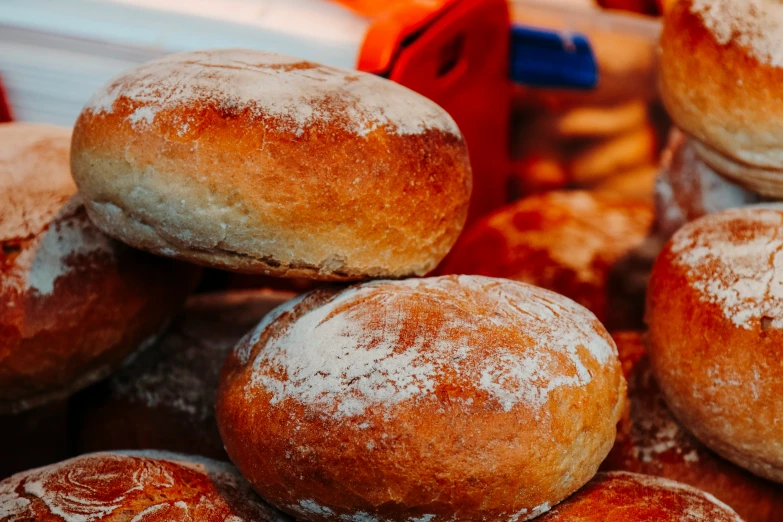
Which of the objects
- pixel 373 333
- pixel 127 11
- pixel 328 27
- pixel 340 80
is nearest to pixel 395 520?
pixel 373 333

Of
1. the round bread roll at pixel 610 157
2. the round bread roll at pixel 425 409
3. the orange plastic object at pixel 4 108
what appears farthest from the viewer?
the round bread roll at pixel 610 157

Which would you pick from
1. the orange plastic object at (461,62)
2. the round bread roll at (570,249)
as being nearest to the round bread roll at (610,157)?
the orange plastic object at (461,62)

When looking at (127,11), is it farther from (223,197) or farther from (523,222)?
(523,222)

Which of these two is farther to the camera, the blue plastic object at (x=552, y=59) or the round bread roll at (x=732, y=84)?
the blue plastic object at (x=552, y=59)

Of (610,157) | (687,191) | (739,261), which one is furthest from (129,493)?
(610,157)

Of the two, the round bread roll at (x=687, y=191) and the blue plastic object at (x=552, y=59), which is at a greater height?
the blue plastic object at (x=552, y=59)

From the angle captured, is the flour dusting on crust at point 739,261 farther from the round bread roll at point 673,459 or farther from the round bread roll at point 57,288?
the round bread roll at point 57,288

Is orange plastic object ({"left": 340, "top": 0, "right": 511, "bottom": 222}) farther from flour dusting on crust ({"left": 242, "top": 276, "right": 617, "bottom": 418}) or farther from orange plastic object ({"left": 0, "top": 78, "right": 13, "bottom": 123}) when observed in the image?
orange plastic object ({"left": 0, "top": 78, "right": 13, "bottom": 123})

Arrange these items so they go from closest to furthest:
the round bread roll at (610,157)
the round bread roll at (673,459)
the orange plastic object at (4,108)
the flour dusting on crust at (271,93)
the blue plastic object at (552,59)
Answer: the flour dusting on crust at (271,93) → the round bread roll at (673,459) → the orange plastic object at (4,108) → the blue plastic object at (552,59) → the round bread roll at (610,157)
